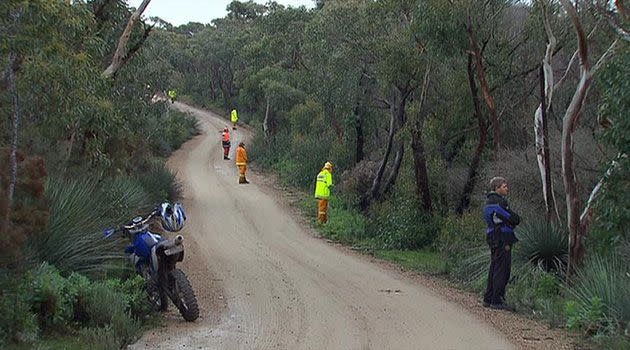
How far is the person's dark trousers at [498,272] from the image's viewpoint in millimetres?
10023

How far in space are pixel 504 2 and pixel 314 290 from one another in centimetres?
814

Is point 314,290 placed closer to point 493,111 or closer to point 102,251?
point 102,251

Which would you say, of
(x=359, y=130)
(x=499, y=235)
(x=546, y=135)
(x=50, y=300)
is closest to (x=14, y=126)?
(x=50, y=300)

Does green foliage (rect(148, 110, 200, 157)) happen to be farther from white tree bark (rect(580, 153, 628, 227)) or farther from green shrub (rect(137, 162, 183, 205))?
white tree bark (rect(580, 153, 628, 227))

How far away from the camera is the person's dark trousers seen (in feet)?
32.9

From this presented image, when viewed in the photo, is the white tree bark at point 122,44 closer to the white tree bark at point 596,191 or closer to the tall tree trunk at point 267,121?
the white tree bark at point 596,191

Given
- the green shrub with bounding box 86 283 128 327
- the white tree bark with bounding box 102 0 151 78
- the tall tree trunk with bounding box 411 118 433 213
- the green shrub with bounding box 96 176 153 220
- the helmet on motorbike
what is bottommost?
the green shrub with bounding box 86 283 128 327

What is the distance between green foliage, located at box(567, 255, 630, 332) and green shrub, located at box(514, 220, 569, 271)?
6.44ft

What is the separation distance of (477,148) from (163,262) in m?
9.41


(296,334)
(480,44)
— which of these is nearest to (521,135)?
(480,44)

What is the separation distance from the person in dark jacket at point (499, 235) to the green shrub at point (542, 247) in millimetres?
1875

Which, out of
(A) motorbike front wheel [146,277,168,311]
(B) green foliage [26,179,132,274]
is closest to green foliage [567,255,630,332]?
(A) motorbike front wheel [146,277,168,311]

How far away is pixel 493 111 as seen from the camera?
15133mm

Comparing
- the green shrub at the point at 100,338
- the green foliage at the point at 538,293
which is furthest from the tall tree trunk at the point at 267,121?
the green shrub at the point at 100,338
